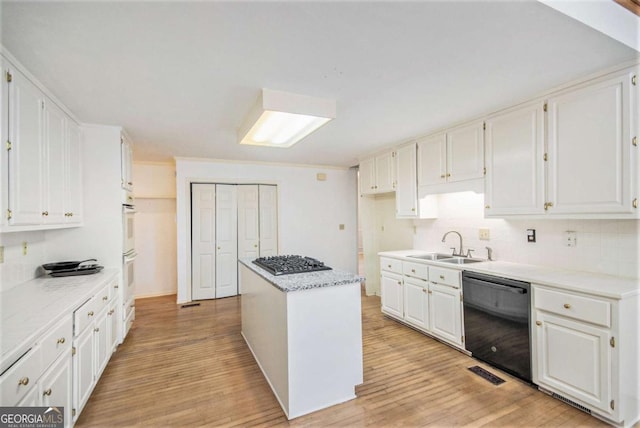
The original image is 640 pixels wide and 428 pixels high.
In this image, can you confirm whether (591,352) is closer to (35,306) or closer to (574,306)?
(574,306)

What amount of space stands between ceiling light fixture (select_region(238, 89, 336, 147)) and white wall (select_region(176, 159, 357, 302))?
7.62ft

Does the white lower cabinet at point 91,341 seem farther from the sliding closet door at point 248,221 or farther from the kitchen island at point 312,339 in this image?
the sliding closet door at point 248,221

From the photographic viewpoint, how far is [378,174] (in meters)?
4.44

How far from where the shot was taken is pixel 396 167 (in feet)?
13.3

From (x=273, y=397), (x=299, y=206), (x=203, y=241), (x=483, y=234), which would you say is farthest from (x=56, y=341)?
(x=299, y=206)

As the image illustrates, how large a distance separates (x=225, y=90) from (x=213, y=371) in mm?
2487

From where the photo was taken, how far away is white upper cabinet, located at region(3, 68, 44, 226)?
175 centimetres

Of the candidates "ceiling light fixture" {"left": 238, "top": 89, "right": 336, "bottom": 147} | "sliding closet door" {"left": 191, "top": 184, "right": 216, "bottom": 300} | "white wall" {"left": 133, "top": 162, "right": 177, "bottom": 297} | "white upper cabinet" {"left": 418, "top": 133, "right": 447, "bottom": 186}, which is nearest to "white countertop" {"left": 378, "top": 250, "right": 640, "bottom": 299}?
"white upper cabinet" {"left": 418, "top": 133, "right": 447, "bottom": 186}

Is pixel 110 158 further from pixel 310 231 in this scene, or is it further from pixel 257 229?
pixel 310 231

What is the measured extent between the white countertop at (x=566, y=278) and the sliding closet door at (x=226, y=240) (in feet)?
11.8

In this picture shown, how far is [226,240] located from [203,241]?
38cm

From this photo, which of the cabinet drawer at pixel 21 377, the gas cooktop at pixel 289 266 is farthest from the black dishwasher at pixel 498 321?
the cabinet drawer at pixel 21 377

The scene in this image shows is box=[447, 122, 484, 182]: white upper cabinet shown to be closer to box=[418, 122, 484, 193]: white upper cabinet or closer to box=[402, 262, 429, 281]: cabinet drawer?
box=[418, 122, 484, 193]: white upper cabinet

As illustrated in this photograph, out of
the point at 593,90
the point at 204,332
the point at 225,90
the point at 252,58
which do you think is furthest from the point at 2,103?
the point at 593,90
